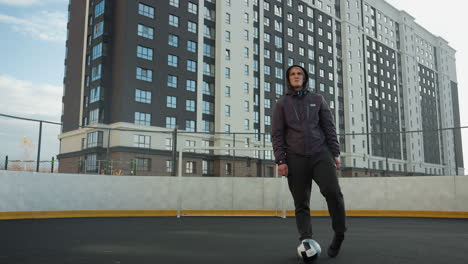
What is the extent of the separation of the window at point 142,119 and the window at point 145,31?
7.93 metres

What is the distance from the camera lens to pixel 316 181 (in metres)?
3.76

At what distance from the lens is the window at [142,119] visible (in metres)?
37.1

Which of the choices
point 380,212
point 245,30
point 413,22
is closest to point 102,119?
point 245,30

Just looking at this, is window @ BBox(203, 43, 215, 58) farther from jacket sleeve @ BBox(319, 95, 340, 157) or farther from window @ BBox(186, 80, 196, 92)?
jacket sleeve @ BBox(319, 95, 340, 157)

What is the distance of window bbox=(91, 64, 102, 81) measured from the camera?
3872 centimetres

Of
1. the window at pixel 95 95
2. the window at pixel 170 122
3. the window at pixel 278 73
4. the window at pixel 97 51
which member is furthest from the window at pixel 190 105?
the window at pixel 278 73

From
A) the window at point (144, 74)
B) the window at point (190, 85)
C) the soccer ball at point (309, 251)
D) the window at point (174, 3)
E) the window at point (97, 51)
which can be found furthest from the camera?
the window at point (190, 85)

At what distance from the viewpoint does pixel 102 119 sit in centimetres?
3781

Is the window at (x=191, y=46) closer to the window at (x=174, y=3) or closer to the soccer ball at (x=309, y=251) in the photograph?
the window at (x=174, y=3)

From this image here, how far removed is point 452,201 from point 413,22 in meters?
75.2

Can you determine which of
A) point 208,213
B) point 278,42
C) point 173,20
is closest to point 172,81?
point 173,20

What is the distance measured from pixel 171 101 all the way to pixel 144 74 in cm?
382

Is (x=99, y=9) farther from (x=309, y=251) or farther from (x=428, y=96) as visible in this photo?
(x=428, y=96)

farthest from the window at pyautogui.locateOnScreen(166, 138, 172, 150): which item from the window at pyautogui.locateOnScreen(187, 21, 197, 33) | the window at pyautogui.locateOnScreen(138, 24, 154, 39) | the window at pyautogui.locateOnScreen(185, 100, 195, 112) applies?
the window at pyautogui.locateOnScreen(187, 21, 197, 33)
